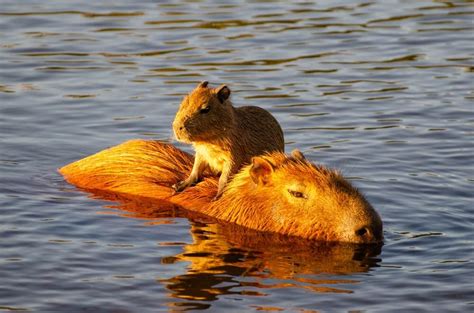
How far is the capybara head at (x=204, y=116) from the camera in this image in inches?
436

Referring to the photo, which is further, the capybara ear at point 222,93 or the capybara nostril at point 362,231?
the capybara ear at point 222,93

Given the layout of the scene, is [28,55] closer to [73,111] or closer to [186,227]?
[73,111]

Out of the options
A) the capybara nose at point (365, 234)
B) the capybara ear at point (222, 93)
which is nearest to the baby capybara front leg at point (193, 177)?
the capybara ear at point (222, 93)

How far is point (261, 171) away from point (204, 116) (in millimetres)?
807

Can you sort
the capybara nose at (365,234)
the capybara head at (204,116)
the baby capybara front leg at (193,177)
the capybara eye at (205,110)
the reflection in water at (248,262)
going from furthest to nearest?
the baby capybara front leg at (193,177) → the capybara eye at (205,110) → the capybara head at (204,116) → the capybara nose at (365,234) → the reflection in water at (248,262)

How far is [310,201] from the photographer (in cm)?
1065

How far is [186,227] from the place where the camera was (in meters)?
11.1

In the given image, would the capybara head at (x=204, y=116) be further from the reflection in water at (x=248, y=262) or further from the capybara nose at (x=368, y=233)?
the capybara nose at (x=368, y=233)

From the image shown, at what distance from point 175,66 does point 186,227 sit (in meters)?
6.18

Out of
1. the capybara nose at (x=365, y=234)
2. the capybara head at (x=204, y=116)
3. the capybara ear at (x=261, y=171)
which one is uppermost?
the capybara head at (x=204, y=116)

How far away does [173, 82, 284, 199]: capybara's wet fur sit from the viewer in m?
11.2

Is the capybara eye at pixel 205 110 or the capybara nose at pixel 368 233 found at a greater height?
the capybara eye at pixel 205 110

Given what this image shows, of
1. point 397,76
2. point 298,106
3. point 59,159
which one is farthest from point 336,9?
point 59,159

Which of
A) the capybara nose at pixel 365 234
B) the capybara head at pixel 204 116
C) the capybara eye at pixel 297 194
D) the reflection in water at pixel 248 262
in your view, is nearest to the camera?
the reflection in water at pixel 248 262
